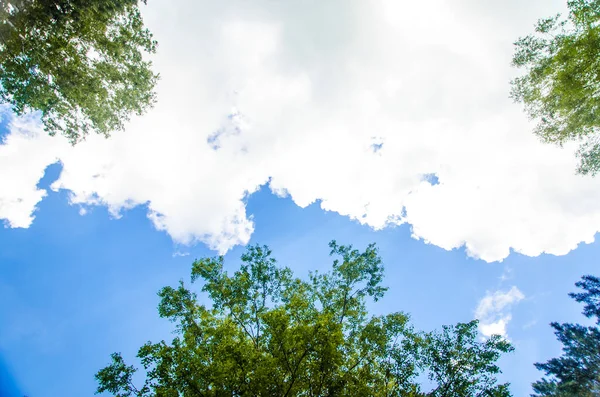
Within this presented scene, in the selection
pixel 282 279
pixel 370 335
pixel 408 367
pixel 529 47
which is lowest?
pixel 408 367

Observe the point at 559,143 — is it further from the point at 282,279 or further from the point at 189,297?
the point at 189,297

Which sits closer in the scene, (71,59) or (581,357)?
(71,59)

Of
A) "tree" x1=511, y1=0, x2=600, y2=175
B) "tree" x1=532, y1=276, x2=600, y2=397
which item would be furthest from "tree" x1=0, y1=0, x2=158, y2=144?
"tree" x1=532, y1=276, x2=600, y2=397

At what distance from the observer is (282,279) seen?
18344mm

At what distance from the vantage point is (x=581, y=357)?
93.6 ft

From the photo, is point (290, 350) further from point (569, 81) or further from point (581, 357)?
point (581, 357)

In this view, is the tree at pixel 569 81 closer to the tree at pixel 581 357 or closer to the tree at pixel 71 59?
the tree at pixel 581 357

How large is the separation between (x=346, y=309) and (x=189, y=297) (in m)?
10.6

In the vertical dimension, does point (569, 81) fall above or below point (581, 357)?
above

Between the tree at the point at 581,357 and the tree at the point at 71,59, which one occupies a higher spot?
the tree at the point at 71,59

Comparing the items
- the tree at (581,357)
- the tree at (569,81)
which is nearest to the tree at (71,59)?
the tree at (569,81)

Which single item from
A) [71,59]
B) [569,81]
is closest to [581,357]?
[569,81]

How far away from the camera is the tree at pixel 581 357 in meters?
27.0

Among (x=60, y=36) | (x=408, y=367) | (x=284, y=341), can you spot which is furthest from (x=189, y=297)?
(x=60, y=36)
